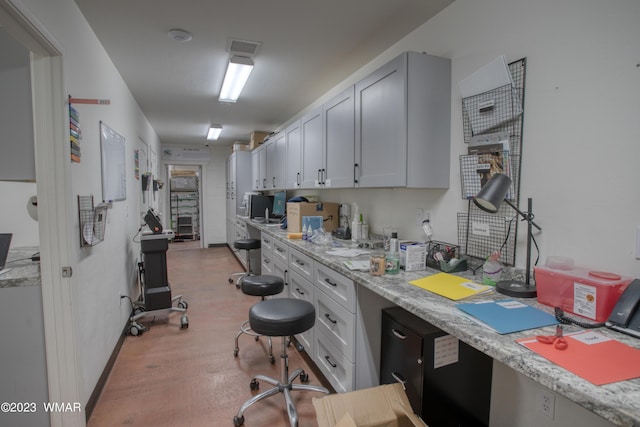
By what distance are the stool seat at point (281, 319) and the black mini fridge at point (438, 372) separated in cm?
49

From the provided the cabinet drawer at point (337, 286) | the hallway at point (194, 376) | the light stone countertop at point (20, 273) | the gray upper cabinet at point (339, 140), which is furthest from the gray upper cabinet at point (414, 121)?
the light stone countertop at point (20, 273)

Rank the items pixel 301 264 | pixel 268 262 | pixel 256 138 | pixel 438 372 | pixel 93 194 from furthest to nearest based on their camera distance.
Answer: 1. pixel 256 138
2. pixel 268 262
3. pixel 301 264
4. pixel 93 194
5. pixel 438 372

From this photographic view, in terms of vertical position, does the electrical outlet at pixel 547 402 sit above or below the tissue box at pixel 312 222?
below

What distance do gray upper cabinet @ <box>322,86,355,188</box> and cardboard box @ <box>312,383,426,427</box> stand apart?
5.10 ft

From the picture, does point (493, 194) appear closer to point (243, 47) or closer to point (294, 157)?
point (243, 47)

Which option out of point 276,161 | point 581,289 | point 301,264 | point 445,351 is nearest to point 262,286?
point 301,264

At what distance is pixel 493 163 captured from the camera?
1720mm

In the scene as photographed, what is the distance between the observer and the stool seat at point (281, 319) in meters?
1.83

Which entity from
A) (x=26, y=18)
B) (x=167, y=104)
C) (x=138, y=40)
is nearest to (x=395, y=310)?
(x=26, y=18)

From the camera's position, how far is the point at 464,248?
1.94 meters

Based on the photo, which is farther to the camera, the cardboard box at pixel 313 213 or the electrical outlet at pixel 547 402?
the cardboard box at pixel 313 213

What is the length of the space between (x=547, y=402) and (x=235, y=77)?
11.4 feet

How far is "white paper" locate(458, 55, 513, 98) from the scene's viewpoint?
163cm

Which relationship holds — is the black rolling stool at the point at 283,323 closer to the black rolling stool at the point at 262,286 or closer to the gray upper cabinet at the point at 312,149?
the black rolling stool at the point at 262,286
